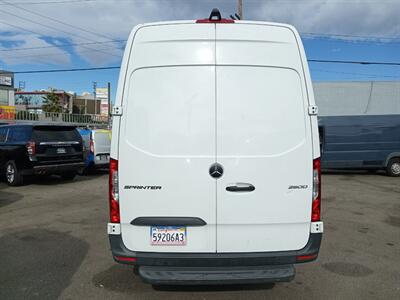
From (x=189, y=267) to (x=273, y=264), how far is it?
740mm

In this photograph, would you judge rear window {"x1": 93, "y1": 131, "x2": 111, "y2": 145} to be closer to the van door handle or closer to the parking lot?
the parking lot

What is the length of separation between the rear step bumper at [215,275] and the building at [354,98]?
1979 centimetres

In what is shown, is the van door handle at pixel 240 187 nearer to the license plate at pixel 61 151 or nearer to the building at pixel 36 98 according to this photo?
the license plate at pixel 61 151

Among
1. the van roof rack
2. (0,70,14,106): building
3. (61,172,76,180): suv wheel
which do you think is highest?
(0,70,14,106): building

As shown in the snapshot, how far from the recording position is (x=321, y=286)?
4199mm

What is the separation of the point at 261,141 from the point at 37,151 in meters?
9.15

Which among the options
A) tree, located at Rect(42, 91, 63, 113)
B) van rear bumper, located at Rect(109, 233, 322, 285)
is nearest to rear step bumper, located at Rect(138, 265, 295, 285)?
van rear bumper, located at Rect(109, 233, 322, 285)

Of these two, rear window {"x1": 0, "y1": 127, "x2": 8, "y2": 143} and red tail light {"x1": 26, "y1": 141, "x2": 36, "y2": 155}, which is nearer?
red tail light {"x1": 26, "y1": 141, "x2": 36, "y2": 155}

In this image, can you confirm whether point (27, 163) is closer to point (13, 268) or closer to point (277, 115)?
point (13, 268)

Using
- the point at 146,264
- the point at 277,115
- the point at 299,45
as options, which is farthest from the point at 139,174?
the point at 299,45

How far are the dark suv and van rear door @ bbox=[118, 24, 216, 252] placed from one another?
8.53m

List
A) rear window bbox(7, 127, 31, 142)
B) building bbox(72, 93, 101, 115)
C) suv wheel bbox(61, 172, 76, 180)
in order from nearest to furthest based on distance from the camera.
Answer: rear window bbox(7, 127, 31, 142), suv wheel bbox(61, 172, 76, 180), building bbox(72, 93, 101, 115)

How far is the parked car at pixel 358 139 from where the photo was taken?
47.3 ft

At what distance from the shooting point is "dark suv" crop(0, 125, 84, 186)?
1102 centimetres
